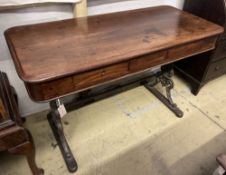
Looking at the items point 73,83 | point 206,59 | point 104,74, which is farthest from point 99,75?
point 206,59

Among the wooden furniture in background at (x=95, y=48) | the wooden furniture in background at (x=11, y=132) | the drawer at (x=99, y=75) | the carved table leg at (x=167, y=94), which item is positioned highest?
the wooden furniture in background at (x=95, y=48)

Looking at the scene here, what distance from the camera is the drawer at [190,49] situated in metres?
1.23

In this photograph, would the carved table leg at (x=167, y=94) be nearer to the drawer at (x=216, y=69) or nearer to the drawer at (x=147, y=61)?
the drawer at (x=216, y=69)

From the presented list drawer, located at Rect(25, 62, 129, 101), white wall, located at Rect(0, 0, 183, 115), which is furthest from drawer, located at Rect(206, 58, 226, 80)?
drawer, located at Rect(25, 62, 129, 101)

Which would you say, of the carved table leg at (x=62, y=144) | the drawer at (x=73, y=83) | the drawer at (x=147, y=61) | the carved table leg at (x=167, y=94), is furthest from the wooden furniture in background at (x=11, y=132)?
the carved table leg at (x=167, y=94)

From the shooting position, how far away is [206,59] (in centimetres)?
182

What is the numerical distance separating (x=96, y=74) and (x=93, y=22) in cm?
50

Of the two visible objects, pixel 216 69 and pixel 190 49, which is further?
pixel 216 69

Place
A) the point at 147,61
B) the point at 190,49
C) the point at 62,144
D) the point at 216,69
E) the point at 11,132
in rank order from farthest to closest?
the point at 216,69 < the point at 62,144 < the point at 190,49 < the point at 147,61 < the point at 11,132

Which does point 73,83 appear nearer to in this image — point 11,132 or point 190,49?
point 11,132

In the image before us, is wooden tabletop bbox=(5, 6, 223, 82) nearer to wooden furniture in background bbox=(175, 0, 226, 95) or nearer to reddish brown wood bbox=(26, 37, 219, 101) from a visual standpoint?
reddish brown wood bbox=(26, 37, 219, 101)

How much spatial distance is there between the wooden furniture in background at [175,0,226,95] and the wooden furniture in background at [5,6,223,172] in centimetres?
26

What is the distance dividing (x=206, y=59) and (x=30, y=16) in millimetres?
1455

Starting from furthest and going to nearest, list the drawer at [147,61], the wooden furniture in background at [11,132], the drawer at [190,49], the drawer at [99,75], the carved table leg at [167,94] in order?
the carved table leg at [167,94], the drawer at [190,49], the drawer at [147,61], the drawer at [99,75], the wooden furniture in background at [11,132]
